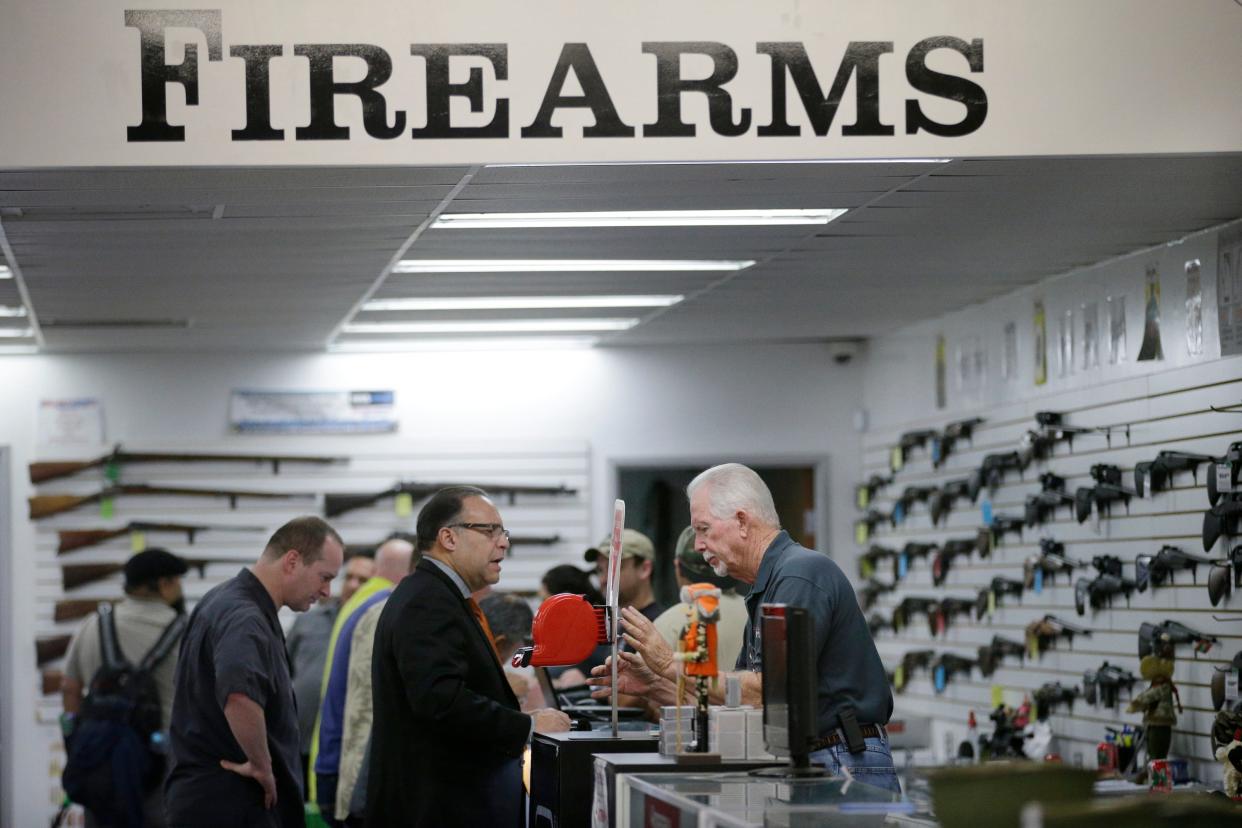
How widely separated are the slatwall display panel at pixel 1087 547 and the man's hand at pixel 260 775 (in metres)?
3.43

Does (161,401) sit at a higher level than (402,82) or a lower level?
lower

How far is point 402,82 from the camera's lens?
4.98 metres

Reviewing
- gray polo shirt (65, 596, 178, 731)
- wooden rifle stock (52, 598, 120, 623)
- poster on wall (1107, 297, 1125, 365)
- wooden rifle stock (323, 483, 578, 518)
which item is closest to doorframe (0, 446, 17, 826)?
wooden rifle stock (52, 598, 120, 623)

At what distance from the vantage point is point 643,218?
6133mm

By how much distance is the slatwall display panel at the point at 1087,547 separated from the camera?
246 inches

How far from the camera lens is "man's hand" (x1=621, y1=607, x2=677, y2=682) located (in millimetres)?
4508

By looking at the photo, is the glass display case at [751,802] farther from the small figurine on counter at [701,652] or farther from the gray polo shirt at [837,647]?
the gray polo shirt at [837,647]

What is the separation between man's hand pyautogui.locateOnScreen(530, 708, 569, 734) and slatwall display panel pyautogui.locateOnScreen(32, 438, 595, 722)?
5123 millimetres

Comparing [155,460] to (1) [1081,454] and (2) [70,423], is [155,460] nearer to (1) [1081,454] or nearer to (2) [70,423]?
(2) [70,423]

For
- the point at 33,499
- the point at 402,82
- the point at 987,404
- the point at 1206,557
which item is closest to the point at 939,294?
the point at 987,404

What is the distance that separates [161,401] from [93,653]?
6.09 feet

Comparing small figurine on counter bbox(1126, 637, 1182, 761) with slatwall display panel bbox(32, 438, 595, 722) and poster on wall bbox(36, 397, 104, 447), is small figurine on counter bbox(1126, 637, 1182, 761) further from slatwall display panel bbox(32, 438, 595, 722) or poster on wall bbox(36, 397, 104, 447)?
poster on wall bbox(36, 397, 104, 447)

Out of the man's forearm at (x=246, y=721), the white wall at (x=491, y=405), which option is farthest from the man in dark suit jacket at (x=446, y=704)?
the white wall at (x=491, y=405)

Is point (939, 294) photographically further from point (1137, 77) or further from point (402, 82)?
point (402, 82)
